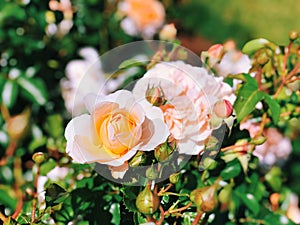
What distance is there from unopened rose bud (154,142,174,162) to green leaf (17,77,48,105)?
30.9 inches

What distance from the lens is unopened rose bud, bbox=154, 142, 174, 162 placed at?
2.47 ft

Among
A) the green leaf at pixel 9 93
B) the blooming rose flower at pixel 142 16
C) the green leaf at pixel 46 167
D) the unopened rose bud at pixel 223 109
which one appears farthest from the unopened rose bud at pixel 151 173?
the blooming rose flower at pixel 142 16

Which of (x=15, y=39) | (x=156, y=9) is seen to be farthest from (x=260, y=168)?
(x=156, y=9)

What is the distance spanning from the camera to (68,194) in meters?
0.93

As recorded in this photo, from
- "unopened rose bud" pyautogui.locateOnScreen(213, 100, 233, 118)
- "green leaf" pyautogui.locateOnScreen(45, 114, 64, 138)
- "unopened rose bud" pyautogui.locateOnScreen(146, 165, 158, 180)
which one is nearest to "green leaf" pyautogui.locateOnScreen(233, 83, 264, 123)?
"unopened rose bud" pyautogui.locateOnScreen(213, 100, 233, 118)

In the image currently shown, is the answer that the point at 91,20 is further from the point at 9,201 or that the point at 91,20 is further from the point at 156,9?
the point at 9,201

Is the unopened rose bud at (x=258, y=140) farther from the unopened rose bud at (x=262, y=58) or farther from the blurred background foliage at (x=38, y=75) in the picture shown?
the blurred background foliage at (x=38, y=75)

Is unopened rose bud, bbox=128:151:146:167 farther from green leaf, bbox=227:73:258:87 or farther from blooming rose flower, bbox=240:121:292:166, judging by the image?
blooming rose flower, bbox=240:121:292:166

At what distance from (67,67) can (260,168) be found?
59cm

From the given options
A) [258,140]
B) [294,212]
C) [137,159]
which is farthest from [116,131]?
[294,212]

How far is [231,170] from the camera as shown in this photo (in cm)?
103

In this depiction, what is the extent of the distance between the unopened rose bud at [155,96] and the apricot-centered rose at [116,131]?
0.02m

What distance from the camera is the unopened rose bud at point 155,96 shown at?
0.81 meters

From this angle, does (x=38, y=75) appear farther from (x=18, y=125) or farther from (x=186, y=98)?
(x=186, y=98)
